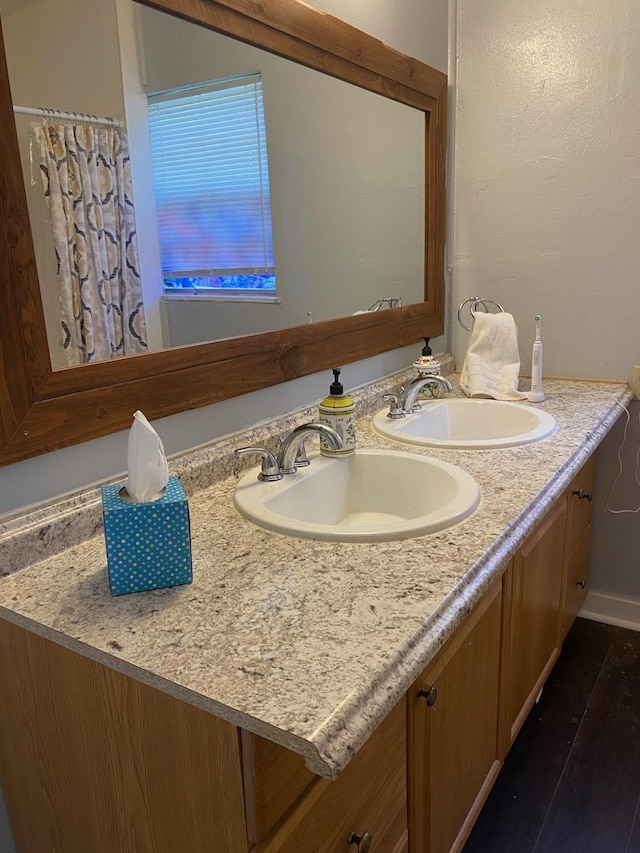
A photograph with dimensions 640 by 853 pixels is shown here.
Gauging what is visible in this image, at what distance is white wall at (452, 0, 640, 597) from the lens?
1.87 meters

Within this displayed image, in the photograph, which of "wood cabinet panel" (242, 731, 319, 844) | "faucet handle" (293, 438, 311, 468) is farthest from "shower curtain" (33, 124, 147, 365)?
"wood cabinet panel" (242, 731, 319, 844)

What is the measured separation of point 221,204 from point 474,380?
954 mm

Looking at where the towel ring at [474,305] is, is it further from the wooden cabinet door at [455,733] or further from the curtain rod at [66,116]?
the curtain rod at [66,116]

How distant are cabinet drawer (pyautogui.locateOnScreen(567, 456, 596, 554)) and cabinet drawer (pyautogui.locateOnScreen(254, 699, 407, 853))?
3.18 ft

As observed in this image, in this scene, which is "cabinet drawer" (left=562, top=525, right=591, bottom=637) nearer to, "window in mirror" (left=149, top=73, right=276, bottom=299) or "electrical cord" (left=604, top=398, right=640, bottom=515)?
"electrical cord" (left=604, top=398, right=640, bottom=515)

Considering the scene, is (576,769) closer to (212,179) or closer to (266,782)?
(266,782)

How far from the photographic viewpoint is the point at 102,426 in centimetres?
110

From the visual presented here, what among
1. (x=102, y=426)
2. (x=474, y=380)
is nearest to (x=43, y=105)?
(x=102, y=426)

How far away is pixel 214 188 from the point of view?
4.46 ft

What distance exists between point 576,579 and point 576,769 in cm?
53

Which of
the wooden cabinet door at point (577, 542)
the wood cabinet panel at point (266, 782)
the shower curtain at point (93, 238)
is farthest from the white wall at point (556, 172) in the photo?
the wood cabinet panel at point (266, 782)

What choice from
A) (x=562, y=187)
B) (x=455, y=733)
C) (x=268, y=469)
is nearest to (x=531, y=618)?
(x=455, y=733)

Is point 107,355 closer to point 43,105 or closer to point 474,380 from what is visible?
point 43,105

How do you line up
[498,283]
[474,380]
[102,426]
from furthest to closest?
[498,283] < [474,380] < [102,426]
